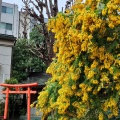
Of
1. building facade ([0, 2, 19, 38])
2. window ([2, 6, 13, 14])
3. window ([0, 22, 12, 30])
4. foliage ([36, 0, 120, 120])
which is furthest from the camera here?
Result: window ([2, 6, 13, 14])

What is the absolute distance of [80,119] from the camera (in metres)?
3.45

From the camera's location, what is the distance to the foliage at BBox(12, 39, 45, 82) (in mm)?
13184

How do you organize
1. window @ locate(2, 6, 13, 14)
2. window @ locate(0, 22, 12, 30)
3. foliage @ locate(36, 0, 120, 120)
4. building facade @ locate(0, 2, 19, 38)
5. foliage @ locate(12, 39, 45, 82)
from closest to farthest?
foliage @ locate(36, 0, 120, 120), foliage @ locate(12, 39, 45, 82), window @ locate(0, 22, 12, 30), building facade @ locate(0, 2, 19, 38), window @ locate(2, 6, 13, 14)

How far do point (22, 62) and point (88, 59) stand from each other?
1085 cm

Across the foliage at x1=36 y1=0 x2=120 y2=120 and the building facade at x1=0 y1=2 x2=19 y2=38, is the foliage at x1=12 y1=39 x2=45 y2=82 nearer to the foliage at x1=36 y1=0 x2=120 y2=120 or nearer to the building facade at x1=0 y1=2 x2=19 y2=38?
the foliage at x1=36 y1=0 x2=120 y2=120

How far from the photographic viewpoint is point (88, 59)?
3291 millimetres

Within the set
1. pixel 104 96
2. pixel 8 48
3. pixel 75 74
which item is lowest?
pixel 104 96

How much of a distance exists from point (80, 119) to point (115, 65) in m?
0.89

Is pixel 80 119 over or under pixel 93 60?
under

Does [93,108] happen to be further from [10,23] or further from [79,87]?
[10,23]

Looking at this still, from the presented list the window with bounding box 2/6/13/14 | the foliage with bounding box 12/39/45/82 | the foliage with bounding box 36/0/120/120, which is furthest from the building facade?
the foliage with bounding box 36/0/120/120

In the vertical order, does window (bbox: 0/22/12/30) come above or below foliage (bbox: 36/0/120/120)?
above

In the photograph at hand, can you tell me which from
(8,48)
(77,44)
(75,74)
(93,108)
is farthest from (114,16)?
(8,48)

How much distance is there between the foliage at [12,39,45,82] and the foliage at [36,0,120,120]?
9.70 m
